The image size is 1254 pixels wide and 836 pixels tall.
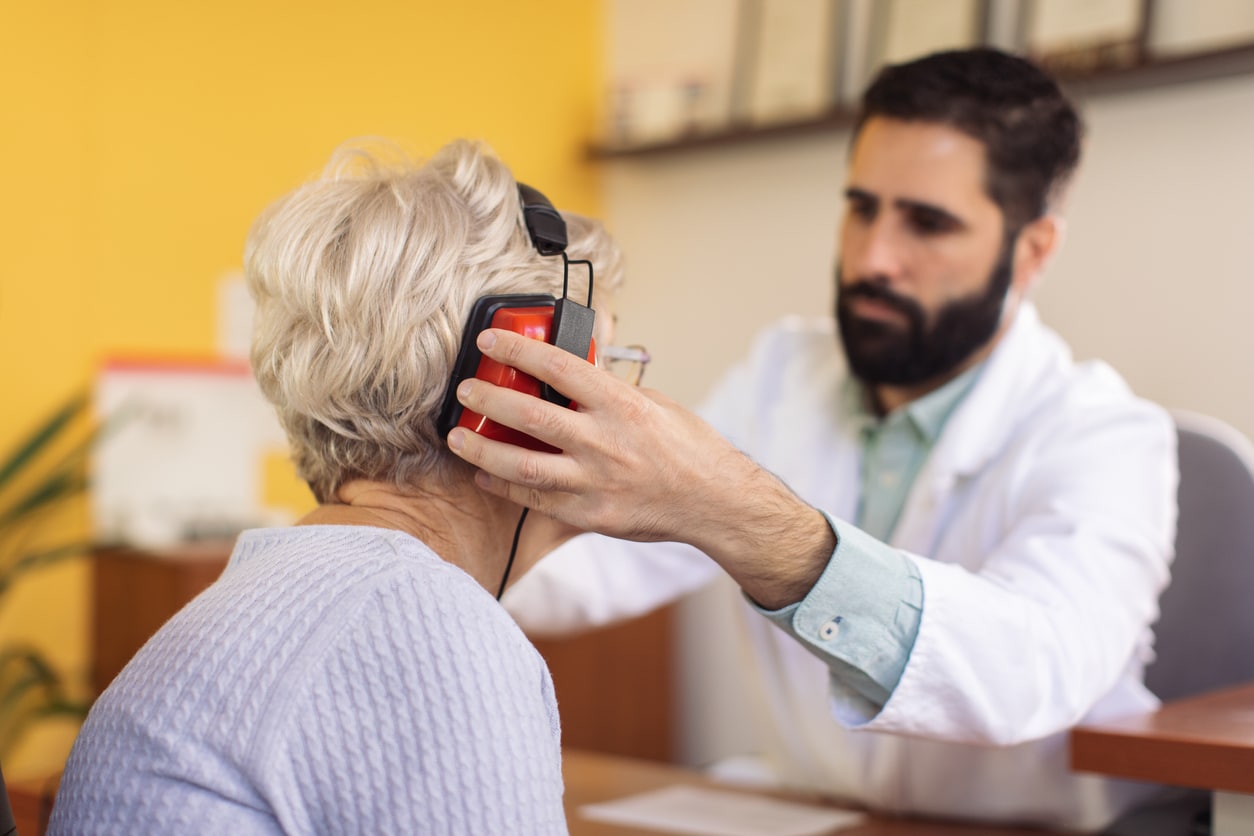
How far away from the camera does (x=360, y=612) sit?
825 mm

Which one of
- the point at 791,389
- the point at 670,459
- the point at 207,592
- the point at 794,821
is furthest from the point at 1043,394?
the point at 207,592

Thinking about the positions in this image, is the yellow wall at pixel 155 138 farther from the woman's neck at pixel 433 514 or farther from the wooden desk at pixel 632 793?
the woman's neck at pixel 433 514

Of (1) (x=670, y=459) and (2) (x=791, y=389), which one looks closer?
(1) (x=670, y=459)

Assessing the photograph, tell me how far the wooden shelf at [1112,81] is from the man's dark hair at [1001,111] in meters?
0.64

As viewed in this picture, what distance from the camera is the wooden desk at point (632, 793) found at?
1.32 metres

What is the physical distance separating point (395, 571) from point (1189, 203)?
2.01 m

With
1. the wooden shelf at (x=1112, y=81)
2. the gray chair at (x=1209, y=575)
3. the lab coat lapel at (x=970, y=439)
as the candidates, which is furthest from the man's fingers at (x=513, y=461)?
the wooden shelf at (x=1112, y=81)

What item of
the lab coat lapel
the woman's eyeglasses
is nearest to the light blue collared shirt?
the woman's eyeglasses

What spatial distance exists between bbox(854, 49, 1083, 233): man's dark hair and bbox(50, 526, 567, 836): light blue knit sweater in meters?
1.14

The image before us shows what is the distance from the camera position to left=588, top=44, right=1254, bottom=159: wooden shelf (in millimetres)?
2252

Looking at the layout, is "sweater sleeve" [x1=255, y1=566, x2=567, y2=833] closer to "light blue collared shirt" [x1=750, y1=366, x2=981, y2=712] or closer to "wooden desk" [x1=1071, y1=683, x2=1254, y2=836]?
"light blue collared shirt" [x1=750, y1=366, x2=981, y2=712]

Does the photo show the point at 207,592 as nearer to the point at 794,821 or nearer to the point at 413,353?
the point at 413,353

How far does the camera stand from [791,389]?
75.4 inches

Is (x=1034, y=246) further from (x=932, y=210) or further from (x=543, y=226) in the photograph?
(x=543, y=226)
